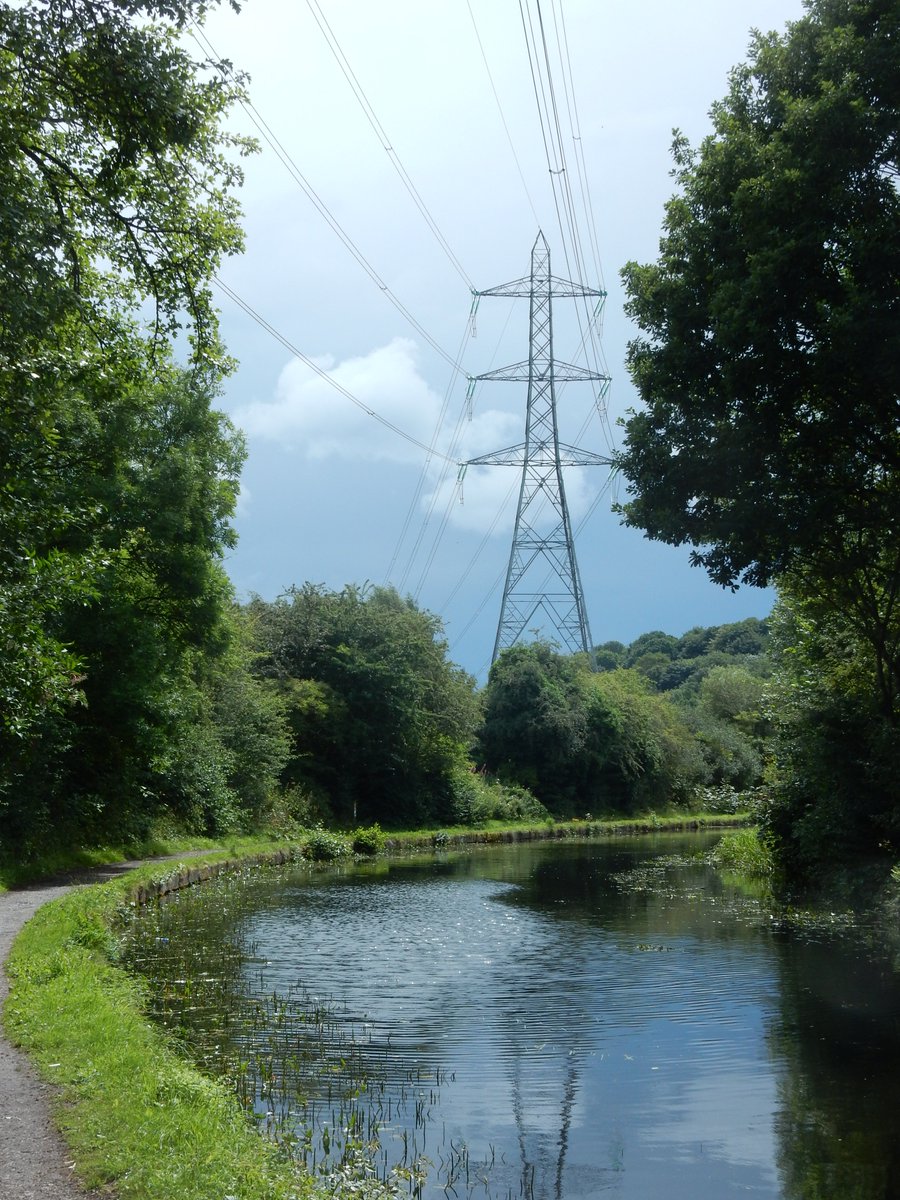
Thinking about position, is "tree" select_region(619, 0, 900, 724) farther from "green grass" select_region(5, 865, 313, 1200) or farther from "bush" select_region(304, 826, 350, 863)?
"bush" select_region(304, 826, 350, 863)

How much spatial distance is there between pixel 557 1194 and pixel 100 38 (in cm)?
995

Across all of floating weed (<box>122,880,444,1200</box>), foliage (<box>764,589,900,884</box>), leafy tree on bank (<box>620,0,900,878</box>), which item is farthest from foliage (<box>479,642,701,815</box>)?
floating weed (<box>122,880,444,1200</box>)

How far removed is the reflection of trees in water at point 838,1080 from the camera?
7383mm

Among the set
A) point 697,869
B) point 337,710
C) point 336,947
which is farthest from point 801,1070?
point 337,710

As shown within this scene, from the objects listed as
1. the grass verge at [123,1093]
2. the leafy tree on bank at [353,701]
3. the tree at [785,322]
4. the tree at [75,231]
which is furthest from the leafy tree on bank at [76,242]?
the leafy tree on bank at [353,701]

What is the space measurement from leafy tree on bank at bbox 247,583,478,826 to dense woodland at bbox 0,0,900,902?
7.89 metres

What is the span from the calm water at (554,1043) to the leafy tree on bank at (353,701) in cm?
2528

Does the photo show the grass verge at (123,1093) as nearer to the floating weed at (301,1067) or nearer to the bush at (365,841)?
the floating weed at (301,1067)

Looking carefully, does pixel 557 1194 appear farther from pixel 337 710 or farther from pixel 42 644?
pixel 337 710

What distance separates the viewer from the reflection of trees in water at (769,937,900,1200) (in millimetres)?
7383

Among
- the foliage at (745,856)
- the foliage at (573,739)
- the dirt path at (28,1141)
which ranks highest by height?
the foliage at (573,739)

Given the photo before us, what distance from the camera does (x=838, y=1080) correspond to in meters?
9.55

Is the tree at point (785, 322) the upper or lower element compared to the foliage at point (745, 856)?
upper

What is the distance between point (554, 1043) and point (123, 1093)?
5223mm
